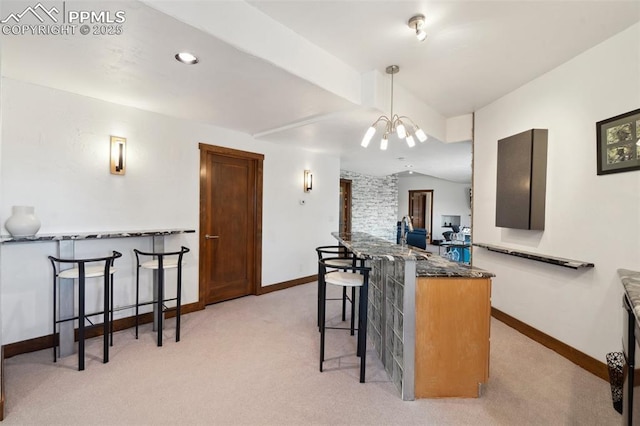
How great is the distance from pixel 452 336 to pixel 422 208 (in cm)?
986

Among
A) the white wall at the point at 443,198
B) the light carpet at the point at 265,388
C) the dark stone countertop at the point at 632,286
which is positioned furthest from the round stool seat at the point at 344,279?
the white wall at the point at 443,198

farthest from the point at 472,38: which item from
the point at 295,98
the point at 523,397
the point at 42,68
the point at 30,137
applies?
the point at 30,137

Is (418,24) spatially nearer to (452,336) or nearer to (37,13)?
(452,336)

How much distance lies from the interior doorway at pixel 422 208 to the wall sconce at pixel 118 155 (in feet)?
32.1

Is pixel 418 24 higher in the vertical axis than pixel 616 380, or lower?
higher

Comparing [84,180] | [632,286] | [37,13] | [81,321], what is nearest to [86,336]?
[81,321]

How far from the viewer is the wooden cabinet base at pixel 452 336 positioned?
2.12 meters

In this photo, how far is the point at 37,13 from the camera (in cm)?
180

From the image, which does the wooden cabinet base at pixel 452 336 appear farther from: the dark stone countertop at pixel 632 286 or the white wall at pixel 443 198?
the white wall at pixel 443 198

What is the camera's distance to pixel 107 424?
1.84 metres

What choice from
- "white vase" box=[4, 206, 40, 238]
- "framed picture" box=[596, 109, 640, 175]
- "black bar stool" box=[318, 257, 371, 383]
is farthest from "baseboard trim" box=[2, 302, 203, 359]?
"framed picture" box=[596, 109, 640, 175]

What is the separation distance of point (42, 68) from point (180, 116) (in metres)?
1.33

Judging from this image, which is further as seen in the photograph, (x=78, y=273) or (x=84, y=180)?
(x=84, y=180)

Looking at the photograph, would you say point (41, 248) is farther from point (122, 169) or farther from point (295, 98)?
point (295, 98)
